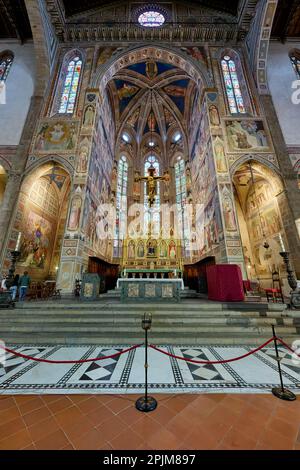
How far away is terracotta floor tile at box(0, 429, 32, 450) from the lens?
5.26 ft

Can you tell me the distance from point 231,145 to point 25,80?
1410 cm

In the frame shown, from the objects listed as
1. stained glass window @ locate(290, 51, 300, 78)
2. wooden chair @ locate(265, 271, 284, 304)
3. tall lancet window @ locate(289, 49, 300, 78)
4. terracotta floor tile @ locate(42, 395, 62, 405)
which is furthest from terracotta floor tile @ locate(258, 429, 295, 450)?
tall lancet window @ locate(289, 49, 300, 78)

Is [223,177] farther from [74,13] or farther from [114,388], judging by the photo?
[74,13]

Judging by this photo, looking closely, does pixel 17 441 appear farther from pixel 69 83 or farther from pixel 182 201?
pixel 182 201

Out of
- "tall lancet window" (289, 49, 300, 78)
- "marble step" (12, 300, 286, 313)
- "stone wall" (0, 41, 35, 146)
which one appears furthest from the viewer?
"tall lancet window" (289, 49, 300, 78)

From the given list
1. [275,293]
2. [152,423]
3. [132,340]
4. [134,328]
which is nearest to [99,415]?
[152,423]

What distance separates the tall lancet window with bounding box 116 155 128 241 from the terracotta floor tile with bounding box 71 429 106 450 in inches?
606

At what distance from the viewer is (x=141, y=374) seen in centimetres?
289

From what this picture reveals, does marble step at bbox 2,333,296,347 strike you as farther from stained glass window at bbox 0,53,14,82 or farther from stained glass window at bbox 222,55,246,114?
stained glass window at bbox 0,53,14,82

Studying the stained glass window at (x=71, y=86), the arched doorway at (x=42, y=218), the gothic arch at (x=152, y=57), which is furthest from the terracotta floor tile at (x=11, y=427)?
the gothic arch at (x=152, y=57)

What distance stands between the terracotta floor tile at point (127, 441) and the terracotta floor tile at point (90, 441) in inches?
4.4

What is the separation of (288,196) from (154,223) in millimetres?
10767

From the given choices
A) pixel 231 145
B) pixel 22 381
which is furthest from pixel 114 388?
pixel 231 145

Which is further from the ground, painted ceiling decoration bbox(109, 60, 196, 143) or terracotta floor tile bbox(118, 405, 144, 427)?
painted ceiling decoration bbox(109, 60, 196, 143)
